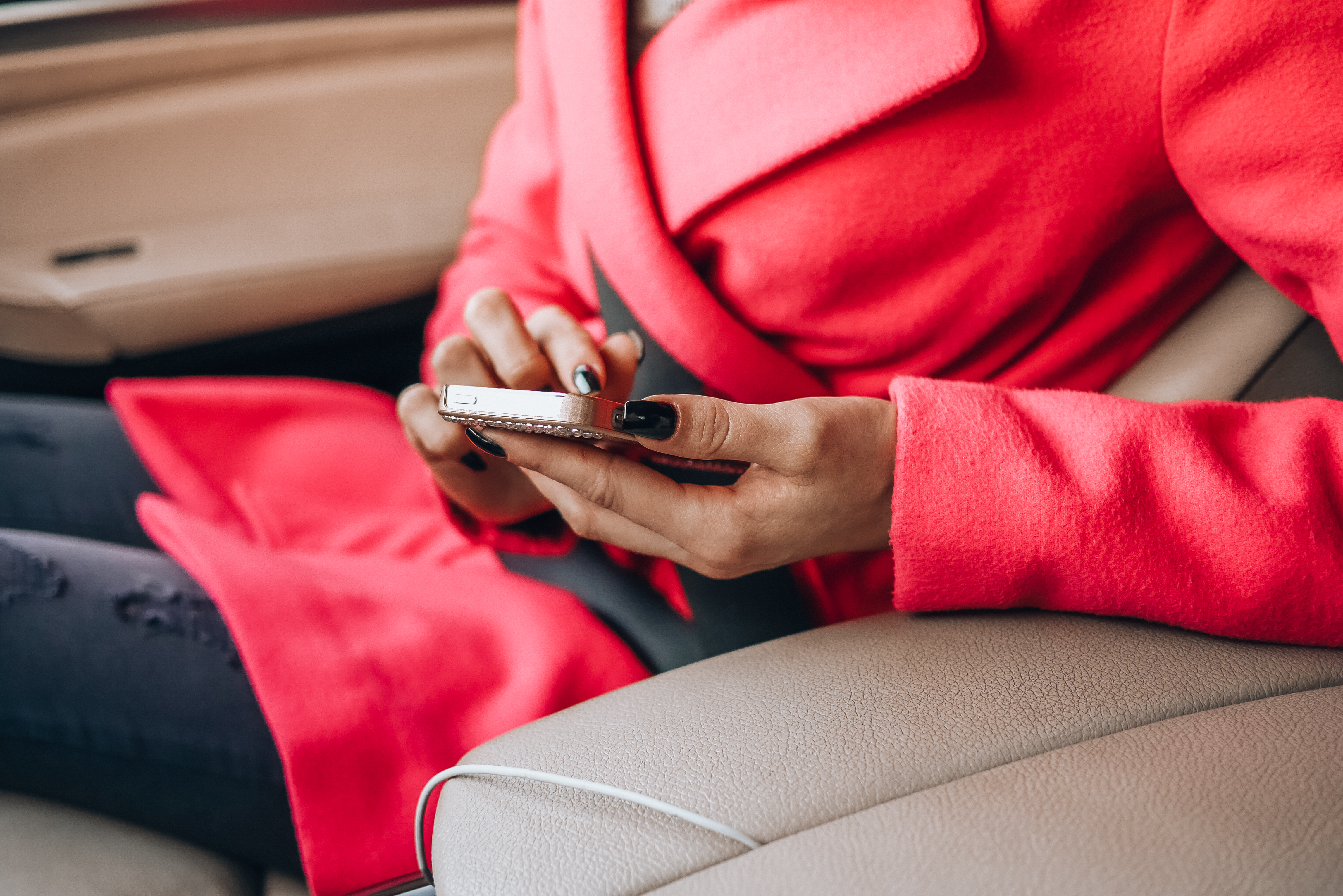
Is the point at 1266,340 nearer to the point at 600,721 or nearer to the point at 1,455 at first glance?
the point at 600,721

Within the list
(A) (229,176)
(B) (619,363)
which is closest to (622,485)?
(B) (619,363)

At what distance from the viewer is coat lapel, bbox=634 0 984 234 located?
478mm

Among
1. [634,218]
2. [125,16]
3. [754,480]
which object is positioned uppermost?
[125,16]

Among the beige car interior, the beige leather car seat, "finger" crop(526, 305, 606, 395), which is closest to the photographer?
the beige leather car seat

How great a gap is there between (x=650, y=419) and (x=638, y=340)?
20 centimetres

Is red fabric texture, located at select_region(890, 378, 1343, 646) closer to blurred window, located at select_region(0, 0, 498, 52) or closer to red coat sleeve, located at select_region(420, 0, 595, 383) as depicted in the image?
red coat sleeve, located at select_region(420, 0, 595, 383)

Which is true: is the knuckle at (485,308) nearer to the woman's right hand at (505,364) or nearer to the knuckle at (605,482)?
the woman's right hand at (505,364)

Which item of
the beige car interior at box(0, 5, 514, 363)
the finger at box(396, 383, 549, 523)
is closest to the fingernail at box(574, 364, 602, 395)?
the finger at box(396, 383, 549, 523)

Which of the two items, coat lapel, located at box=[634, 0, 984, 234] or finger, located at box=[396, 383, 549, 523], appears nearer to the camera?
coat lapel, located at box=[634, 0, 984, 234]

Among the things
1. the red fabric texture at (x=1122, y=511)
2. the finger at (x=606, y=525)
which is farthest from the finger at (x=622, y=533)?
the red fabric texture at (x=1122, y=511)

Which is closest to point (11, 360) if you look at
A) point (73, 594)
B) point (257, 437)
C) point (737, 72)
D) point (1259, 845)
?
point (257, 437)

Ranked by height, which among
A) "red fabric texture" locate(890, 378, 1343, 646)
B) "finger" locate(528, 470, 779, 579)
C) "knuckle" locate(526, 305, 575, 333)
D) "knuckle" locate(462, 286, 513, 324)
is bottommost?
"finger" locate(528, 470, 779, 579)

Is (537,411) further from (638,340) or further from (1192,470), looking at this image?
(1192,470)

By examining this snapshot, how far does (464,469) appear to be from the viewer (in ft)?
2.10
